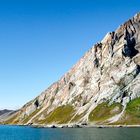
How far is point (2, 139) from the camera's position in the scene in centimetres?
18638

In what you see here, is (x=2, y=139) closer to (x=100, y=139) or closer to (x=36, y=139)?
(x=36, y=139)

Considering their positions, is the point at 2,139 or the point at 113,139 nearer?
the point at 113,139

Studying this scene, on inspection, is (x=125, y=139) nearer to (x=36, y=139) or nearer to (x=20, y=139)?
(x=36, y=139)

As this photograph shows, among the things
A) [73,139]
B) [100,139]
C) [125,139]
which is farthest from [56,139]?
[125,139]

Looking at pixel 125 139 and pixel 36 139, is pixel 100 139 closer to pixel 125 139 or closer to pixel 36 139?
pixel 125 139

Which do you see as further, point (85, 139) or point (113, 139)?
point (85, 139)

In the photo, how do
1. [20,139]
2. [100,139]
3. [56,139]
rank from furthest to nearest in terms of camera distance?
1. [20,139]
2. [56,139]
3. [100,139]

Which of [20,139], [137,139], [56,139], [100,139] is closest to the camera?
[137,139]

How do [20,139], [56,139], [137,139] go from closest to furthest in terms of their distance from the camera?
[137,139]
[56,139]
[20,139]

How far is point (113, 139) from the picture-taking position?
144m

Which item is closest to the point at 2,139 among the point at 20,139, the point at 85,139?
the point at 20,139

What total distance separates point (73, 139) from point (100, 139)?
12862 mm

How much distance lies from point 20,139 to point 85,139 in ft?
131

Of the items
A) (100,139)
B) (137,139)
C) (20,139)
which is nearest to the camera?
(137,139)
